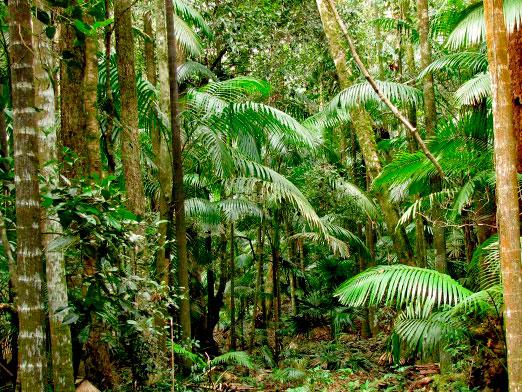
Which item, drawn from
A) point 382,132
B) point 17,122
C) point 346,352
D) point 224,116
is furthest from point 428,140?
point 382,132

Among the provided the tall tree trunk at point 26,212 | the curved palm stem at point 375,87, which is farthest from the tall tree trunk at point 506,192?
the tall tree trunk at point 26,212

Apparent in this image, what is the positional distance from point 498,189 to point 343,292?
8.25 feet

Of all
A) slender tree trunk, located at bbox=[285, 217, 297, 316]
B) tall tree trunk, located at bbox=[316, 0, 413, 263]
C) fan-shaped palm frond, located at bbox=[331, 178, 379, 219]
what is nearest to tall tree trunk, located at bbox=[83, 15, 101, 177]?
tall tree trunk, located at bbox=[316, 0, 413, 263]

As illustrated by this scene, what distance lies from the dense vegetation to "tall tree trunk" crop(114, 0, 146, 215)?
0.06 ft

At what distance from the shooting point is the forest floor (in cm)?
659

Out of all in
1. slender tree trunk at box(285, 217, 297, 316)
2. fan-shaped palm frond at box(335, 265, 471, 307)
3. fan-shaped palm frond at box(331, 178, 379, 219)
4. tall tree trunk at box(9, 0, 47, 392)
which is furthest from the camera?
slender tree trunk at box(285, 217, 297, 316)

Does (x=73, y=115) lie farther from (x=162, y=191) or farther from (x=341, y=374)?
(x=341, y=374)

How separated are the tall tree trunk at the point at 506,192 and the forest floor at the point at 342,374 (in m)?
2.66

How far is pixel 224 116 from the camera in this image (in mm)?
6883

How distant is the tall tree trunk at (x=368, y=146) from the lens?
6.96 m

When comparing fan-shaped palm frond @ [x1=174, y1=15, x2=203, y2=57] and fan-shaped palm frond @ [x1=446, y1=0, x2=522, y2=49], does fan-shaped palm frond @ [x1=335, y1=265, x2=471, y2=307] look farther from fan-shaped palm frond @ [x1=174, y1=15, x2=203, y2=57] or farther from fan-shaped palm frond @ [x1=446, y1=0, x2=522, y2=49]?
fan-shaped palm frond @ [x1=174, y1=15, x2=203, y2=57]

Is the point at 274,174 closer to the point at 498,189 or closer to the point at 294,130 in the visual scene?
the point at 294,130

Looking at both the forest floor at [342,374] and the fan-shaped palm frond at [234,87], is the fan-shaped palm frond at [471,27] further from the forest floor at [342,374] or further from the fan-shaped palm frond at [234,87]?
the forest floor at [342,374]

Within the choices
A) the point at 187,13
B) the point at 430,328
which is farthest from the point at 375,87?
the point at 187,13
